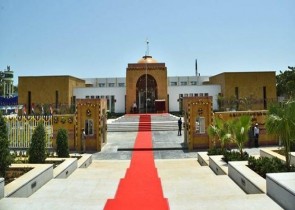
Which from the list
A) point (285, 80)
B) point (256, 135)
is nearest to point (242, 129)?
point (256, 135)

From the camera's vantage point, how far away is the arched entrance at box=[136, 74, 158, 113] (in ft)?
141

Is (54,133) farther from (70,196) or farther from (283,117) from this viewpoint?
(283,117)

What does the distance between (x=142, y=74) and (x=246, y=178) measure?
35.5 meters

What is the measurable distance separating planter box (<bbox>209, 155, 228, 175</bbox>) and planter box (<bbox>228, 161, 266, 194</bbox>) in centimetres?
66

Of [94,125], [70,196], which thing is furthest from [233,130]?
[94,125]

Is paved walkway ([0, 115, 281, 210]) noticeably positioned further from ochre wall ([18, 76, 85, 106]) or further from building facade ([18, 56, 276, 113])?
ochre wall ([18, 76, 85, 106])

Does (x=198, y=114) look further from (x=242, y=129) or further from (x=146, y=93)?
(x=146, y=93)

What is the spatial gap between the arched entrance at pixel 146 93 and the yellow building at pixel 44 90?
29.8 ft

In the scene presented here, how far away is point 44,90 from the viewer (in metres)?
41.5

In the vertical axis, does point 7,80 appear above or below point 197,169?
above

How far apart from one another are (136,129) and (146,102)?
1422 cm

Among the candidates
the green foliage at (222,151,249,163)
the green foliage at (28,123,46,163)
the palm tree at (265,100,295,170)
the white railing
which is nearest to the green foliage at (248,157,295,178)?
the palm tree at (265,100,295,170)

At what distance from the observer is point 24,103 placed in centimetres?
4188

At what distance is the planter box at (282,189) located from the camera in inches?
241
